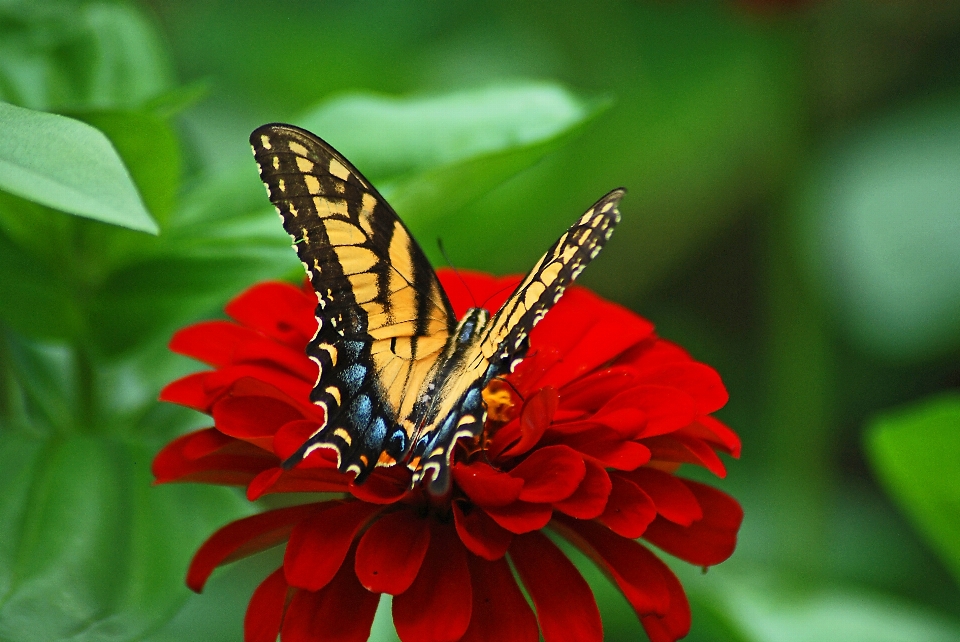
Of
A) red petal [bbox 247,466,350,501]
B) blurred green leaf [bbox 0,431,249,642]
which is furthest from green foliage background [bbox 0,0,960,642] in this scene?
red petal [bbox 247,466,350,501]

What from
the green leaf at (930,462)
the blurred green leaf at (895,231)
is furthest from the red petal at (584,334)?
the blurred green leaf at (895,231)

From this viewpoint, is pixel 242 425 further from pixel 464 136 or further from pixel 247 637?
pixel 464 136

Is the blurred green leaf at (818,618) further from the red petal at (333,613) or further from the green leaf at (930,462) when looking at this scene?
the red petal at (333,613)

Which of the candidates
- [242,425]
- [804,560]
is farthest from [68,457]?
[804,560]

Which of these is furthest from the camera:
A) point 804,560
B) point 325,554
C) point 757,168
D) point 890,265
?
point 757,168

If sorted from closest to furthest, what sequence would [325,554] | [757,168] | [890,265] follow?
[325,554]
[890,265]
[757,168]

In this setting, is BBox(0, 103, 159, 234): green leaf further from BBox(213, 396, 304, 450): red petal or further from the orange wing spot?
the orange wing spot

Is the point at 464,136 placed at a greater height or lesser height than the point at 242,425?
greater
